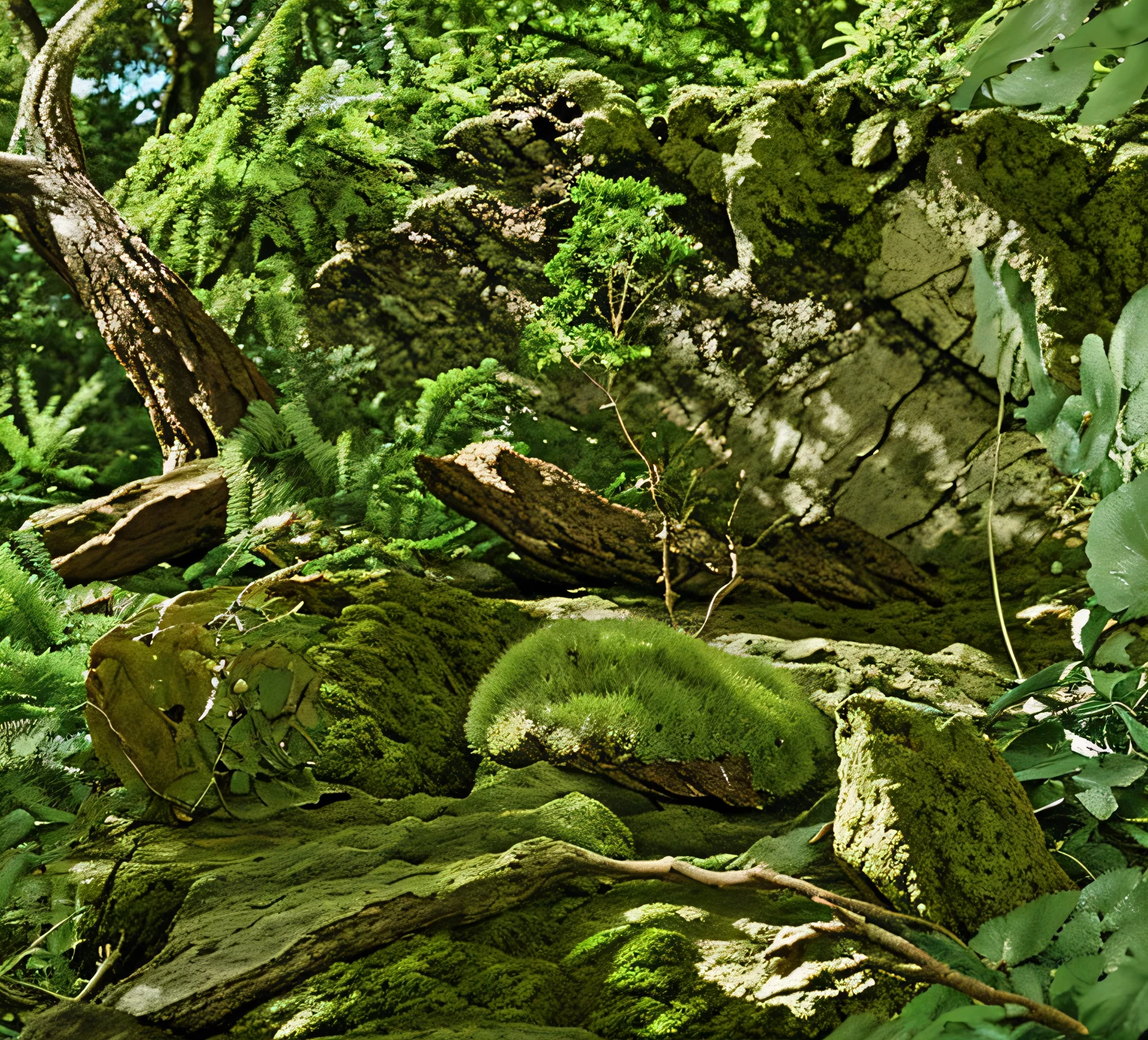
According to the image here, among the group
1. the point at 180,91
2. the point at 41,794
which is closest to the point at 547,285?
the point at 180,91

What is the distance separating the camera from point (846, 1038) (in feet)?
2.56

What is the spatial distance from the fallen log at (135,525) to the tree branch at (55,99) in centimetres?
181

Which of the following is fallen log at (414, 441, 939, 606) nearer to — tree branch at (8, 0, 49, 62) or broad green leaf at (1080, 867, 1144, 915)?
broad green leaf at (1080, 867, 1144, 915)

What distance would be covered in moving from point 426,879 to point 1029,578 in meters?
2.92

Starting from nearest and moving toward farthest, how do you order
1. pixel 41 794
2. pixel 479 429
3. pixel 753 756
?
pixel 41 794 < pixel 753 756 < pixel 479 429

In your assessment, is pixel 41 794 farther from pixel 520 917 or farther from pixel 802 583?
pixel 802 583

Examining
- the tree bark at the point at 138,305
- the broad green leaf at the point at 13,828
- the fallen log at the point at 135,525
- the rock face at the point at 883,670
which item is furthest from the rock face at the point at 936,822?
the tree bark at the point at 138,305

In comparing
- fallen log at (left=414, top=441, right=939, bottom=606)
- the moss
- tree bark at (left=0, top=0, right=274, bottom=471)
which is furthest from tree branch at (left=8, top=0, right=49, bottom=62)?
the moss

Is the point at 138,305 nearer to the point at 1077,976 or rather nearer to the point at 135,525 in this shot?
the point at 135,525

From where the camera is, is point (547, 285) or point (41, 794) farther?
point (547, 285)

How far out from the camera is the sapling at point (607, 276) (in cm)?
372

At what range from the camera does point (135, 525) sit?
3.13m

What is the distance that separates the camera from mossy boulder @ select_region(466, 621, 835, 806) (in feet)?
6.61

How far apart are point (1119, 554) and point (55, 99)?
4.93m
